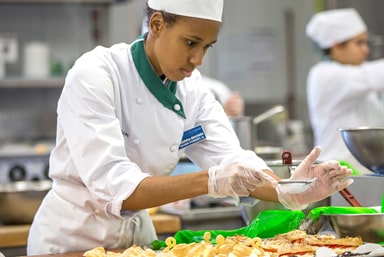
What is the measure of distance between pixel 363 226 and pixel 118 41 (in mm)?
4635

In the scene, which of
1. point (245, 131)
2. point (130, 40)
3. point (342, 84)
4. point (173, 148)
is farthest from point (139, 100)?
point (130, 40)

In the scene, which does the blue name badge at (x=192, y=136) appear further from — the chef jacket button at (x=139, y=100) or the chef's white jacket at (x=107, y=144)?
the chef jacket button at (x=139, y=100)

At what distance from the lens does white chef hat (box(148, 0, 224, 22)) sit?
83.7 inches

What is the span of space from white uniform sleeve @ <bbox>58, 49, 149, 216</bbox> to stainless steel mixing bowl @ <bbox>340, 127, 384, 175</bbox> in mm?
731

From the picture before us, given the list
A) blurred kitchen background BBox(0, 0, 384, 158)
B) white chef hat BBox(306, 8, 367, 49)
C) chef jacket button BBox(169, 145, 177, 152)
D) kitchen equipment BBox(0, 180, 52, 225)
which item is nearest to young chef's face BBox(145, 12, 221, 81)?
chef jacket button BBox(169, 145, 177, 152)

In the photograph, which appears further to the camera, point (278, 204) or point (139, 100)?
point (278, 204)

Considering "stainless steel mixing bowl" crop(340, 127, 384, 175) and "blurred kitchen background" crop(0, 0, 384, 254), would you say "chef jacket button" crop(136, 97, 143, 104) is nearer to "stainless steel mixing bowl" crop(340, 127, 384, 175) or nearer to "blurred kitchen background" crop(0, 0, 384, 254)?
"stainless steel mixing bowl" crop(340, 127, 384, 175)

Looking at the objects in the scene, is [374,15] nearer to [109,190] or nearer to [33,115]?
[33,115]

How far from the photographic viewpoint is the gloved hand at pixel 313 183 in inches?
78.3

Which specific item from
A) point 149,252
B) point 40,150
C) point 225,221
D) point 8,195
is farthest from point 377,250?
point 40,150

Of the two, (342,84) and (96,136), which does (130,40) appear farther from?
(96,136)

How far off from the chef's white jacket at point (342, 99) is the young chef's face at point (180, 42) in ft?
8.15

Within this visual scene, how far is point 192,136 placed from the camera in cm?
242

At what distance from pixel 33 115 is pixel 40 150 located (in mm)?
577
